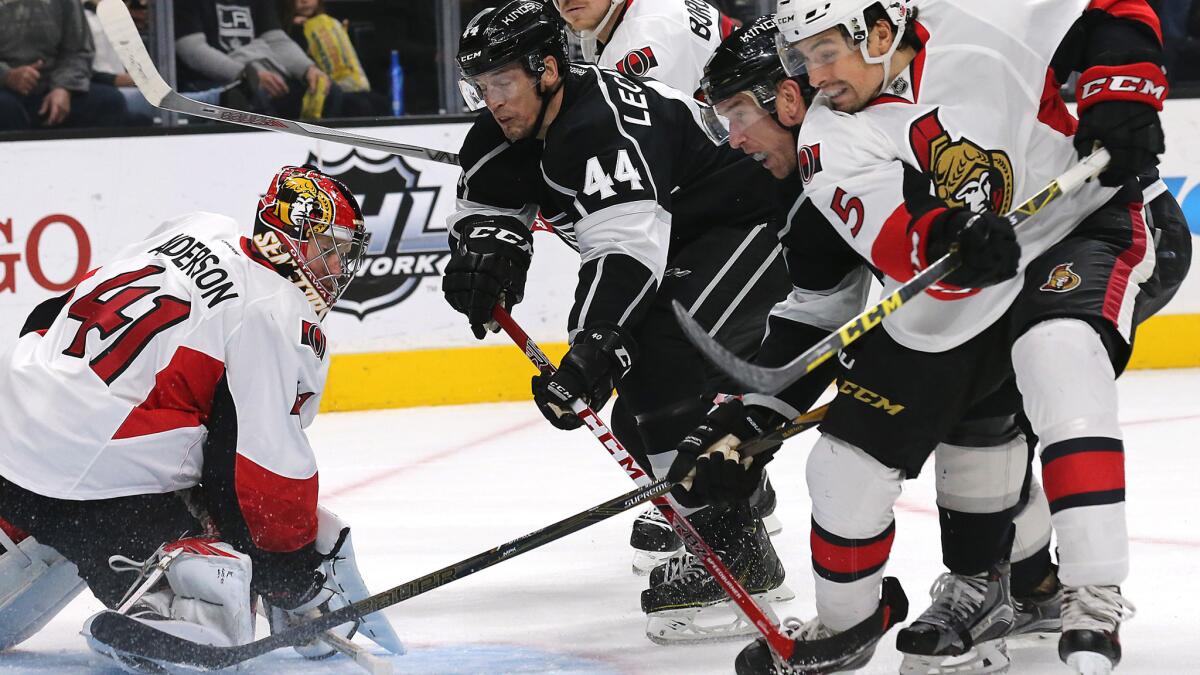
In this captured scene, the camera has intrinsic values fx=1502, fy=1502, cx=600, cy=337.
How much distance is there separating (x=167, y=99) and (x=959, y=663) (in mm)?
2153

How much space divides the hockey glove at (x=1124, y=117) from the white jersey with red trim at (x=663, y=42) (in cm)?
135

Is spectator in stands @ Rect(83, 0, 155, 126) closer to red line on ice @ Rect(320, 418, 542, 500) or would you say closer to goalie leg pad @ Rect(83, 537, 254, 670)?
red line on ice @ Rect(320, 418, 542, 500)

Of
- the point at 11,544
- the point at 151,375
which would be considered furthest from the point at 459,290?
the point at 11,544

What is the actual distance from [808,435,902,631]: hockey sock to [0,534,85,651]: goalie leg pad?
1.19 m

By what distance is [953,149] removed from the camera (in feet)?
6.56

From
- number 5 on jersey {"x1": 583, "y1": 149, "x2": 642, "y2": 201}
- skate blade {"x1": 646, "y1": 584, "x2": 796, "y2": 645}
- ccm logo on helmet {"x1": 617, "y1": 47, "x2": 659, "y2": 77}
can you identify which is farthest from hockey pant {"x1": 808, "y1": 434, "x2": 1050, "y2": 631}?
ccm logo on helmet {"x1": 617, "y1": 47, "x2": 659, "y2": 77}

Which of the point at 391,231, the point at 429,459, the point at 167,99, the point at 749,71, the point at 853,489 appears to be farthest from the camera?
the point at 391,231

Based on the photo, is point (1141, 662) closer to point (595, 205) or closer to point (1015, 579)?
point (1015, 579)

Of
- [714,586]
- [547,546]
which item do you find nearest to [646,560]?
[547,546]

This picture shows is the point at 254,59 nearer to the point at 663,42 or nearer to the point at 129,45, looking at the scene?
the point at 129,45

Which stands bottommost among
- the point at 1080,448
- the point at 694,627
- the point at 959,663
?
the point at 694,627

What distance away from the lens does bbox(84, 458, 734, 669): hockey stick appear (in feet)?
7.13

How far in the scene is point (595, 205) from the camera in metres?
2.55

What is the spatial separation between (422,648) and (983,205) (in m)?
1.19
